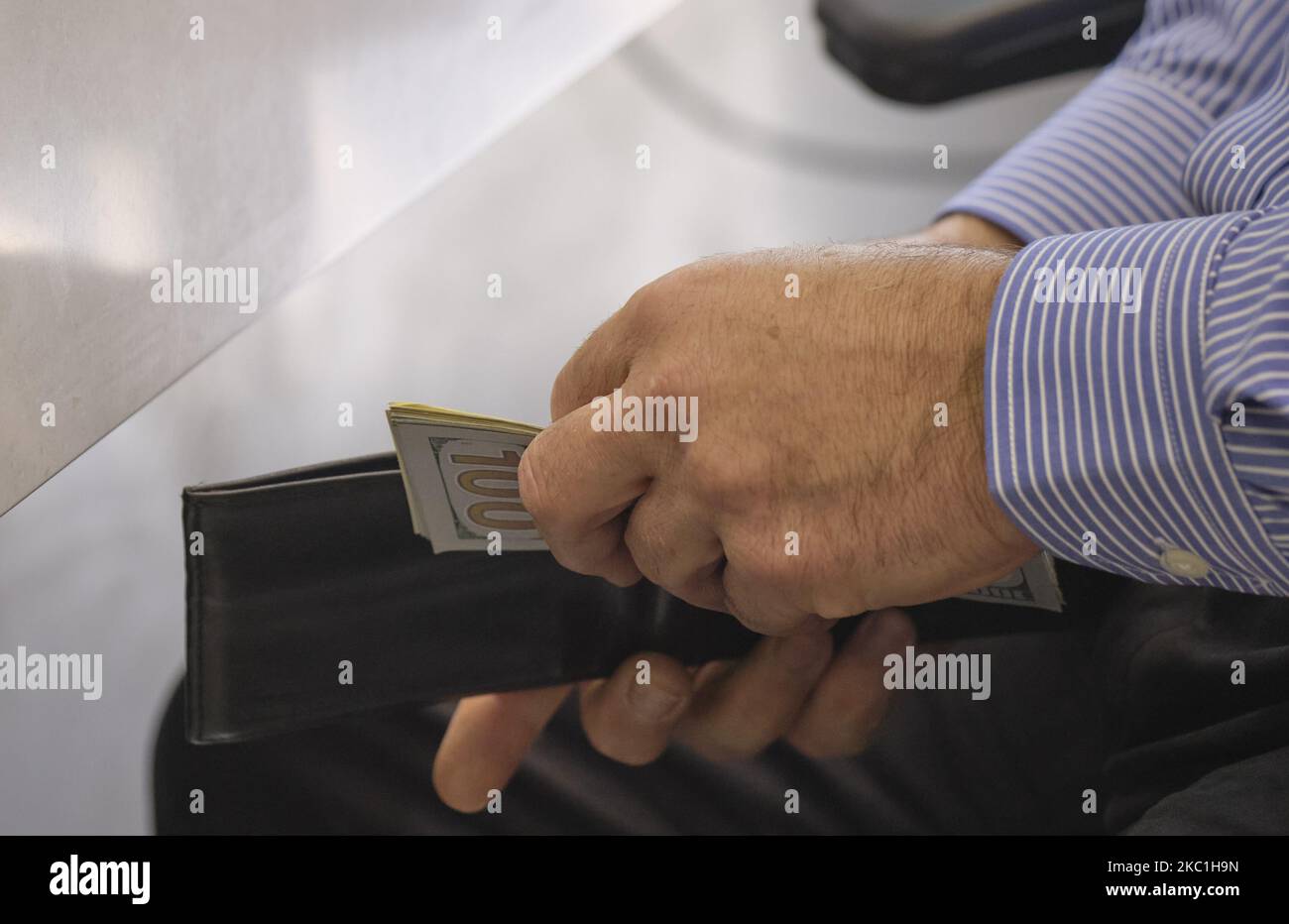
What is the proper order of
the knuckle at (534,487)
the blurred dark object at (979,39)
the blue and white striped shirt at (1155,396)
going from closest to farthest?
the blue and white striped shirt at (1155,396) < the knuckle at (534,487) < the blurred dark object at (979,39)

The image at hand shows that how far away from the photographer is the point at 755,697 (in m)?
0.60

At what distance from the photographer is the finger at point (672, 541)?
0.47 meters

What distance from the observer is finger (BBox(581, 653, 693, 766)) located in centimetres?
59

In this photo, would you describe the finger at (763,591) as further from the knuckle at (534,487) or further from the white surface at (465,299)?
the white surface at (465,299)

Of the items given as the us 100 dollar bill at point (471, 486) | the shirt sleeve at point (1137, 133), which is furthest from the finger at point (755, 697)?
the shirt sleeve at point (1137, 133)

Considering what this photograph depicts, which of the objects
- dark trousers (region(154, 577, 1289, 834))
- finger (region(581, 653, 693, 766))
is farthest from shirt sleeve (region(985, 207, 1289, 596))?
finger (region(581, 653, 693, 766))

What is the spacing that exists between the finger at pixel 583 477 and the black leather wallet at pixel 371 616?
0.21 feet

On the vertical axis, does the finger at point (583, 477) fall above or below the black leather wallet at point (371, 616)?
above

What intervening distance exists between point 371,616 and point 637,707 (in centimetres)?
16

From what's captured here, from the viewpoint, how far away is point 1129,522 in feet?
1.36

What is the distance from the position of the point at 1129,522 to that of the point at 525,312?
1.61 ft

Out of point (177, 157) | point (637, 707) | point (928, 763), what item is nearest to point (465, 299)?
point (177, 157)

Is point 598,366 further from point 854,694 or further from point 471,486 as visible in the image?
point 854,694

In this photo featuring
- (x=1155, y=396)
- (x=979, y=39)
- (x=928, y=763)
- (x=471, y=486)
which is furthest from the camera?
(x=979, y=39)
